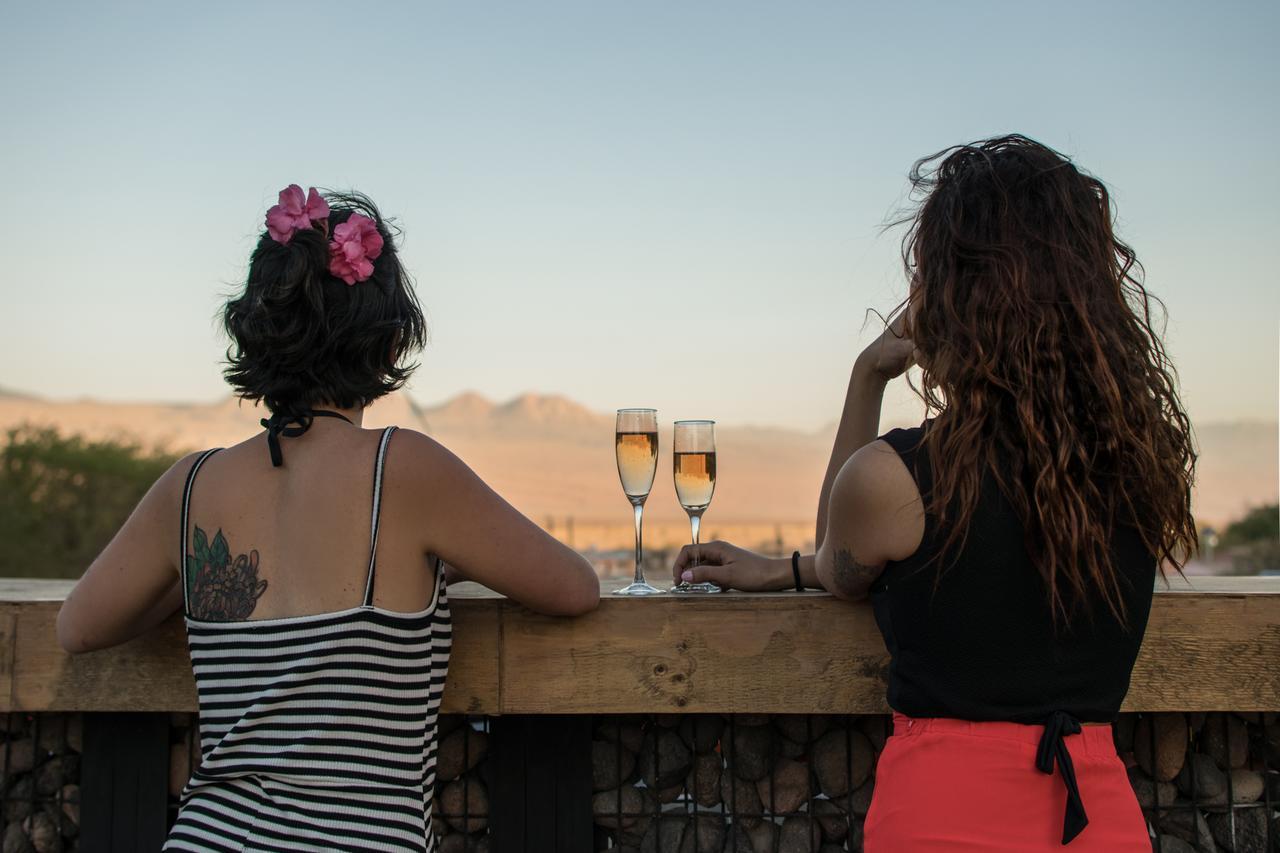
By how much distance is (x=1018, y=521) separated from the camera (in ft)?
4.83

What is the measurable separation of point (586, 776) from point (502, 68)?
27397mm

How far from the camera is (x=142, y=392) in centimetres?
5062

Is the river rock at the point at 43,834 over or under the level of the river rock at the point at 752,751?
under

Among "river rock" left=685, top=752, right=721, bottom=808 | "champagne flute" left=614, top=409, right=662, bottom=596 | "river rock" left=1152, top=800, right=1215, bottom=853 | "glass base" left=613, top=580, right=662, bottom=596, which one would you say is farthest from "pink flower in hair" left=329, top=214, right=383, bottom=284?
"river rock" left=1152, top=800, right=1215, bottom=853

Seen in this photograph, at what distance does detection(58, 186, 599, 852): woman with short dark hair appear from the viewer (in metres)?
1.62

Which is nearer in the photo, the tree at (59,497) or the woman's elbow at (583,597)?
the woman's elbow at (583,597)

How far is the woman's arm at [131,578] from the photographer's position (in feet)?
5.85

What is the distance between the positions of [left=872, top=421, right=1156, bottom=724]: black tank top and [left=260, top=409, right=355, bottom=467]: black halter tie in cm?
94

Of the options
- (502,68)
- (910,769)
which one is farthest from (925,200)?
(502,68)

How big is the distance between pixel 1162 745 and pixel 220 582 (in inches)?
75.1

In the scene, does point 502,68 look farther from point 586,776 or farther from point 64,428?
point 586,776

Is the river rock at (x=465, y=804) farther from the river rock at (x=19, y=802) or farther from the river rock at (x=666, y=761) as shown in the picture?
the river rock at (x=19, y=802)

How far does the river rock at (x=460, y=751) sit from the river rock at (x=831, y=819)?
726mm

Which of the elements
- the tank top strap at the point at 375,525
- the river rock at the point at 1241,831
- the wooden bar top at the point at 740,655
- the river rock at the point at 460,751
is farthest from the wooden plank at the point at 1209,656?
the tank top strap at the point at 375,525
